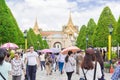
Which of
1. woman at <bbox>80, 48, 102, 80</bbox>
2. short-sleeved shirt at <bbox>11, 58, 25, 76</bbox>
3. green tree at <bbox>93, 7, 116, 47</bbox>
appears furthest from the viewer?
green tree at <bbox>93, 7, 116, 47</bbox>

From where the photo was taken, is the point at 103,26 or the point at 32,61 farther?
the point at 103,26

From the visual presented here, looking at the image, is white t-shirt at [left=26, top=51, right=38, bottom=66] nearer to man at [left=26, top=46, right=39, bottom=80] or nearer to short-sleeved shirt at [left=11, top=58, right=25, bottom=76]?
man at [left=26, top=46, right=39, bottom=80]

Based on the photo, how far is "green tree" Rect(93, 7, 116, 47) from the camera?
50.5 m

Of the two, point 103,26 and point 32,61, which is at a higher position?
point 103,26

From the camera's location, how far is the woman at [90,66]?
789 centimetres

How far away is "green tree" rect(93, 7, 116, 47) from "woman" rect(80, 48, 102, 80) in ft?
138

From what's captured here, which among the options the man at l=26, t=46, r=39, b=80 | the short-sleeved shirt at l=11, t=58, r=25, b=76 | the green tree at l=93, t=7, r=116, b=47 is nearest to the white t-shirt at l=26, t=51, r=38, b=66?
the man at l=26, t=46, r=39, b=80

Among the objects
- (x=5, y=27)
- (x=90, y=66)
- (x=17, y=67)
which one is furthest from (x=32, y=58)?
(x=5, y=27)

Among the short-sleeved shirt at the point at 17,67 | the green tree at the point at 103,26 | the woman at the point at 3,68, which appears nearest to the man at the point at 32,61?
the short-sleeved shirt at the point at 17,67

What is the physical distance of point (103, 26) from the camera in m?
52.4

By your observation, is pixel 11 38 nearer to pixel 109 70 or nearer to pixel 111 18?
pixel 111 18

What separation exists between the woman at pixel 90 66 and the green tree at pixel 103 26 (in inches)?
1656

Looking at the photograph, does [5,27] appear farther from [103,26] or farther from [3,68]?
[3,68]

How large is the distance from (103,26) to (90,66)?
147 feet
